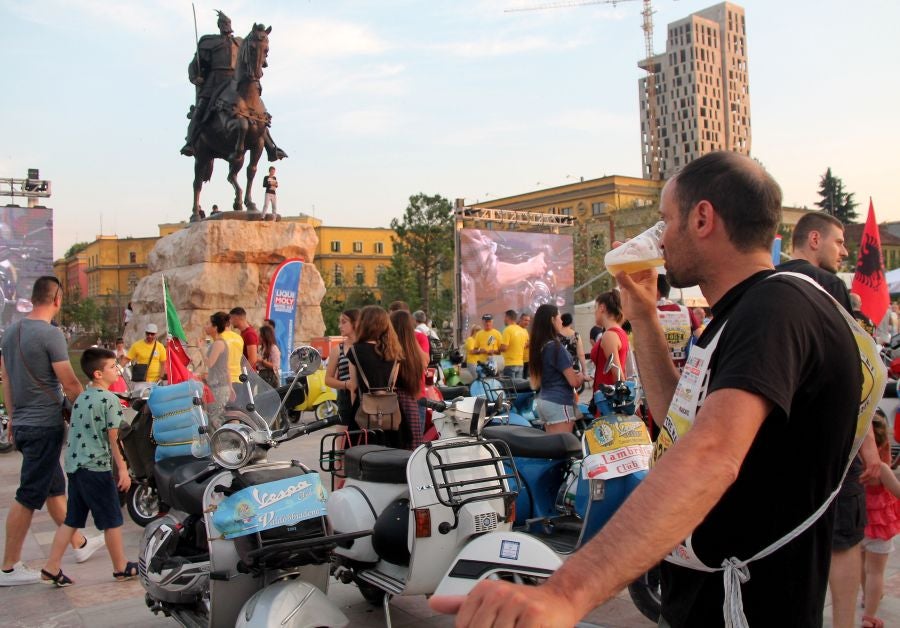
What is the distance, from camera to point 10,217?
22.1m

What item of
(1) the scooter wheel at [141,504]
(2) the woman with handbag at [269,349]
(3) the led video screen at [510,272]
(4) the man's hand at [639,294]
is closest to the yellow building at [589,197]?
(3) the led video screen at [510,272]

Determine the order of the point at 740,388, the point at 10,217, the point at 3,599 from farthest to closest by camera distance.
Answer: the point at 10,217, the point at 3,599, the point at 740,388

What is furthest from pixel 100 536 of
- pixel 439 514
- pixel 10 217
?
pixel 10 217

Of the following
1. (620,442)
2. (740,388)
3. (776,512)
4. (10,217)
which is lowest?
(620,442)

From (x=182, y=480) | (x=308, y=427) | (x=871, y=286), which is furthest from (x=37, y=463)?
(x=871, y=286)

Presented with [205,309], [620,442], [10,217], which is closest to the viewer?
[620,442]

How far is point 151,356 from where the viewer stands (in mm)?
10211

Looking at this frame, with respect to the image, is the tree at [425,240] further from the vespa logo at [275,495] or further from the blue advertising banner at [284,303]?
the vespa logo at [275,495]

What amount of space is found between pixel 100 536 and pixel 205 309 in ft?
28.1

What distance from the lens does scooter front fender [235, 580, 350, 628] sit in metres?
3.31

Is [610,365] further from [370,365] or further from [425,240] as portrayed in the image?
[425,240]

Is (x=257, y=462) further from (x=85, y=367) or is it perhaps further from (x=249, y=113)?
(x=249, y=113)

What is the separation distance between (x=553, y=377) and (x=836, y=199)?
236 ft

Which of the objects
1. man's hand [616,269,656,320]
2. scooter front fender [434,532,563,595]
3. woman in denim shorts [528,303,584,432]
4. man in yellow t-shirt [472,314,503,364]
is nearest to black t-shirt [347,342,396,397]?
woman in denim shorts [528,303,584,432]
